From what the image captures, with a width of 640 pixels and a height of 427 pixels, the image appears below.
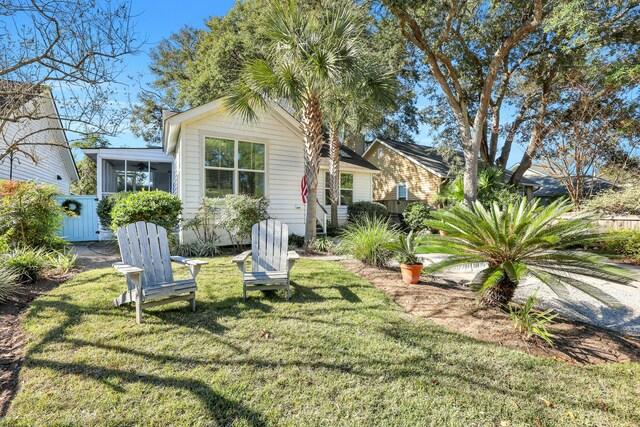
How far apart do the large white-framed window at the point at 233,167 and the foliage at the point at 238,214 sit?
57cm

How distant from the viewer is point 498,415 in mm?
2027

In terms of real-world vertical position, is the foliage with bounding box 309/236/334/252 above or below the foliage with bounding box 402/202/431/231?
below

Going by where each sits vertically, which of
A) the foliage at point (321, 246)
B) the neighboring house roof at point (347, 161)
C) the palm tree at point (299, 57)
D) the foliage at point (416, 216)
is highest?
the palm tree at point (299, 57)

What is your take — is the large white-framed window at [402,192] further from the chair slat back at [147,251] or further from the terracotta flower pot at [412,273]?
the chair slat back at [147,251]

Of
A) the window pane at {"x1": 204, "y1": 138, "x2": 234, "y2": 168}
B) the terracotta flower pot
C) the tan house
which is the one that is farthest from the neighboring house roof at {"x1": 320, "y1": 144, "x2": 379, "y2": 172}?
the terracotta flower pot

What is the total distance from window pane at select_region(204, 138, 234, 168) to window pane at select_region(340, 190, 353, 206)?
23.4 ft

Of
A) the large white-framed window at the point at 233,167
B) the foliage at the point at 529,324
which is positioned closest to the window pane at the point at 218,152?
the large white-framed window at the point at 233,167

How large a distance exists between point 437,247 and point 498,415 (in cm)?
197

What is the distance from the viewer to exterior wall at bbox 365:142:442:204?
17442 millimetres

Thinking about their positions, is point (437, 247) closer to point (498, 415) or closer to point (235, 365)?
point (498, 415)

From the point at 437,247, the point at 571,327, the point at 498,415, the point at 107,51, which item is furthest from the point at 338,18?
the point at 498,415

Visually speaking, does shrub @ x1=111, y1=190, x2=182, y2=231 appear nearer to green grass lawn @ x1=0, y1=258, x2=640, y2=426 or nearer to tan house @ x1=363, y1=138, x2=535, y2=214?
green grass lawn @ x1=0, y1=258, x2=640, y2=426

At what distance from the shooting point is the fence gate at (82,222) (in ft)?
35.8

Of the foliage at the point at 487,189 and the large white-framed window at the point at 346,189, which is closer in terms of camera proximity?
Answer: the foliage at the point at 487,189
